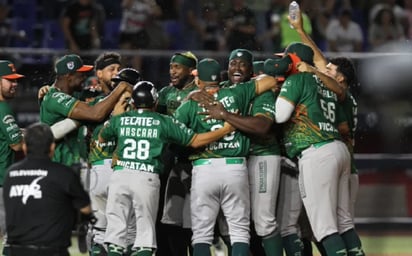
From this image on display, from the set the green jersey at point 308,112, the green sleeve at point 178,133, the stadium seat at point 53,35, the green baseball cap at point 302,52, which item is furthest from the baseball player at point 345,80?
the stadium seat at point 53,35

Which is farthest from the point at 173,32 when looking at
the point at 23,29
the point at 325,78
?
the point at 325,78

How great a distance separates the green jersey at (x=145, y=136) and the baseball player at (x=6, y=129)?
1.16 meters

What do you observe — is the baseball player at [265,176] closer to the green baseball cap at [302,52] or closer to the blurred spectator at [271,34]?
the green baseball cap at [302,52]

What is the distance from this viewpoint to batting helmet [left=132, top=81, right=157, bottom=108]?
382 inches

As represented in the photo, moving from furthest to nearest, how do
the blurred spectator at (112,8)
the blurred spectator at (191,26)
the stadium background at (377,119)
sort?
the blurred spectator at (112,8)
the blurred spectator at (191,26)
the stadium background at (377,119)

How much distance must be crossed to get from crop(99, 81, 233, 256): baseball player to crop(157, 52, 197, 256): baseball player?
0.58 meters

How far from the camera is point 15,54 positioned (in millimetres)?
15109

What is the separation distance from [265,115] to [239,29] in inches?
212

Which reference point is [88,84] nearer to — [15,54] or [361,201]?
[15,54]

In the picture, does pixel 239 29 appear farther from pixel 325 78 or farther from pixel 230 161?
pixel 230 161

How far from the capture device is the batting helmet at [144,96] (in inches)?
382

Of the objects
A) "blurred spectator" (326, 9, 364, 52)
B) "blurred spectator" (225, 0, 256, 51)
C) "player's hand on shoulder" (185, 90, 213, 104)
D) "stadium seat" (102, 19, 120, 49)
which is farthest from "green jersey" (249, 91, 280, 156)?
"blurred spectator" (326, 9, 364, 52)

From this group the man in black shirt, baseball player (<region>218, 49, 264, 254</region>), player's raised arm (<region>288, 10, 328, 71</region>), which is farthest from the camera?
player's raised arm (<region>288, 10, 328, 71</region>)

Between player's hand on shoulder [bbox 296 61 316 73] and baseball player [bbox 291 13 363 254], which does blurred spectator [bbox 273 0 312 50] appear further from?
player's hand on shoulder [bbox 296 61 316 73]
